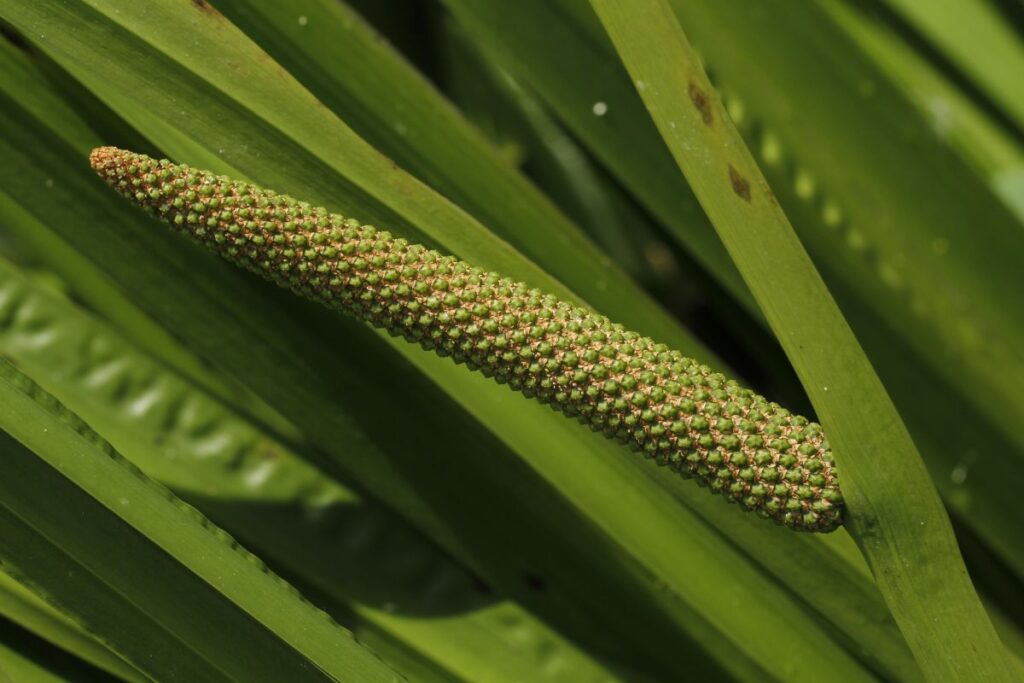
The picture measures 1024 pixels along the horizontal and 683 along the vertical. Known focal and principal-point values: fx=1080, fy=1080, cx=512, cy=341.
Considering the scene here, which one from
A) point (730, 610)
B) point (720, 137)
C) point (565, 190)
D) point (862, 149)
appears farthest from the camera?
point (565, 190)

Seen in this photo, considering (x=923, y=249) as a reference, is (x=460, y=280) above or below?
below

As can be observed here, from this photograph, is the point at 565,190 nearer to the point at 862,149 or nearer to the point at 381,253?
the point at 862,149

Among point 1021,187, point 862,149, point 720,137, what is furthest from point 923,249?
point 720,137

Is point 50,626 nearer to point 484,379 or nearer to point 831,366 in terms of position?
point 484,379

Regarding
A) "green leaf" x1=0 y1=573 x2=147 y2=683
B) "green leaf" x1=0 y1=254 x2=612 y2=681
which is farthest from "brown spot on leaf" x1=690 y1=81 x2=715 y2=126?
"green leaf" x1=0 y1=573 x2=147 y2=683

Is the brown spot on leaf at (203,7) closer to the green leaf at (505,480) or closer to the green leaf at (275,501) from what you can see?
the green leaf at (505,480)

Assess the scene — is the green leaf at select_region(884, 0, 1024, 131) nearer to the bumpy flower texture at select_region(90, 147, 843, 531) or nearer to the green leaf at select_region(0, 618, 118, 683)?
the bumpy flower texture at select_region(90, 147, 843, 531)

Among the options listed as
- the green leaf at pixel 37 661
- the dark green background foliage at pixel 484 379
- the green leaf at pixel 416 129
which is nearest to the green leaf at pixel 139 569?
the dark green background foliage at pixel 484 379

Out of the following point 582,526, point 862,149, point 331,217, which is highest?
point 862,149
